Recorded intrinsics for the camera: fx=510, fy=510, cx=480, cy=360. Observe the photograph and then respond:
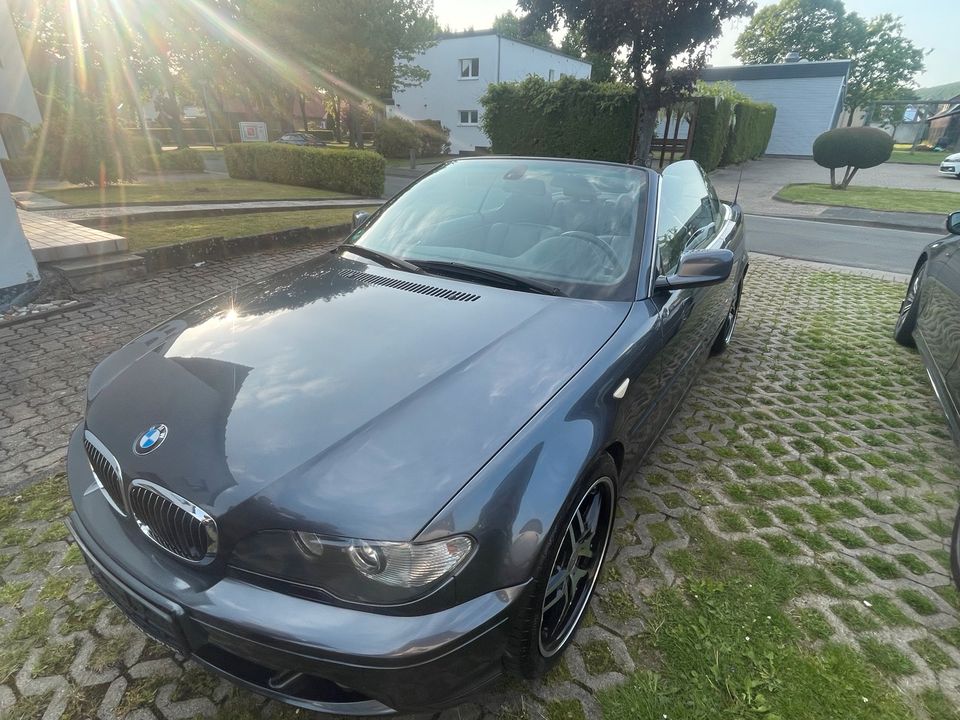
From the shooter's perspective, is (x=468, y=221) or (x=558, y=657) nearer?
(x=558, y=657)

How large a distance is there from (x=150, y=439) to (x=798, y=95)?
40968mm

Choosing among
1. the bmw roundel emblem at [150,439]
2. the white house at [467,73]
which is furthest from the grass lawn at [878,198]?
the white house at [467,73]

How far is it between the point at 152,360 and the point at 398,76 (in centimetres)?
3328

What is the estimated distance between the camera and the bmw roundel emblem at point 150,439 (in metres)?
1.49

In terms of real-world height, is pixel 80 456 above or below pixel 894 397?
above

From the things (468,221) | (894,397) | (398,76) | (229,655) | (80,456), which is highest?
(398,76)

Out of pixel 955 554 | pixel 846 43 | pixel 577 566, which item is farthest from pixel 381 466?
pixel 846 43

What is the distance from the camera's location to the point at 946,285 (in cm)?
359

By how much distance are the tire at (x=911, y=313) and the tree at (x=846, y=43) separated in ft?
187

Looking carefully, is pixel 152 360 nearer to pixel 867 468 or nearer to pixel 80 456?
pixel 80 456

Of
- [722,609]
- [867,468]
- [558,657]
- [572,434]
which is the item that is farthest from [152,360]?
[867,468]

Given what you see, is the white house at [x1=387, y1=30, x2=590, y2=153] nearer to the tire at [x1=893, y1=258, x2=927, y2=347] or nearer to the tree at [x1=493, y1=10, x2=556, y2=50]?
the tree at [x1=493, y1=10, x2=556, y2=50]

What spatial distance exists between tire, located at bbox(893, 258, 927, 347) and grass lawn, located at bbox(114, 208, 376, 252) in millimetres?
7543

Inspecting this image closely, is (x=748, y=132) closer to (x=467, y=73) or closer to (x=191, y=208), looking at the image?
(x=467, y=73)
